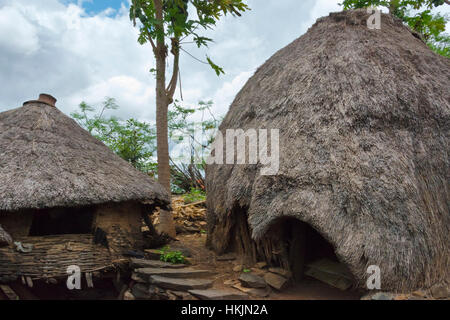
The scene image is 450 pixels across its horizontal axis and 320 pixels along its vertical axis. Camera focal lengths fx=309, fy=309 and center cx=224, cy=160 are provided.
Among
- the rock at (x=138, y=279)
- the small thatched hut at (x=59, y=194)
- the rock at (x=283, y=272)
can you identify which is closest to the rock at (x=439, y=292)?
the rock at (x=283, y=272)

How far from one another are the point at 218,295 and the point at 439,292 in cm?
270

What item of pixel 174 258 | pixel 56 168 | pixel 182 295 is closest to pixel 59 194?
pixel 56 168

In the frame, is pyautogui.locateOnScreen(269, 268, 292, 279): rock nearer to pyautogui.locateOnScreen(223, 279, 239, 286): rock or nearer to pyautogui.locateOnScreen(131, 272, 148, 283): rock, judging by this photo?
pyautogui.locateOnScreen(223, 279, 239, 286): rock

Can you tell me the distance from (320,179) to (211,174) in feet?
9.33

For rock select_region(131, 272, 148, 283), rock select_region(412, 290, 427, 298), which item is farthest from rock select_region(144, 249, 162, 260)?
rock select_region(412, 290, 427, 298)

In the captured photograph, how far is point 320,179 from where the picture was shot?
4230mm

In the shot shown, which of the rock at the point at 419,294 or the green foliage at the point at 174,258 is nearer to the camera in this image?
the rock at the point at 419,294

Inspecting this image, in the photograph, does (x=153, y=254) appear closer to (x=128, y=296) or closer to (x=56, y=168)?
(x=128, y=296)

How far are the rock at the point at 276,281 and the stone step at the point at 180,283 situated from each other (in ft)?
2.83

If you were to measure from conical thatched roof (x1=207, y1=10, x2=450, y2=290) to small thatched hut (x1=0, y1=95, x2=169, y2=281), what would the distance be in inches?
67.3

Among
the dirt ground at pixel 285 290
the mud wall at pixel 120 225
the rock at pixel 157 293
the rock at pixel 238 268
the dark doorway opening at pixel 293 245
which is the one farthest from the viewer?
the mud wall at pixel 120 225

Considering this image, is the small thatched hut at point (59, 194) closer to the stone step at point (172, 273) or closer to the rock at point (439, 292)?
the stone step at point (172, 273)

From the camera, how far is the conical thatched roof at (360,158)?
149 inches

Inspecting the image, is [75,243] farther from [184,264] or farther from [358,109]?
[358,109]
